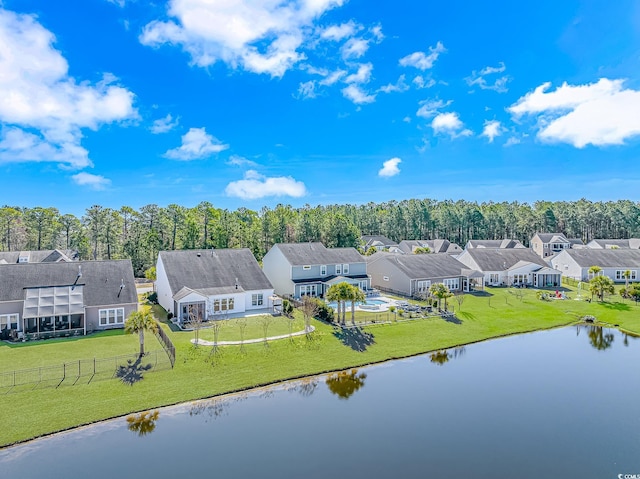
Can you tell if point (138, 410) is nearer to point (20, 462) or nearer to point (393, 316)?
point (20, 462)

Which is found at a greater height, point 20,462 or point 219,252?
point 219,252

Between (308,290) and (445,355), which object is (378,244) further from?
(445,355)

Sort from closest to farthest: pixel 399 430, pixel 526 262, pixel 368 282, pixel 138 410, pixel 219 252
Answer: pixel 399 430, pixel 138 410, pixel 219 252, pixel 368 282, pixel 526 262

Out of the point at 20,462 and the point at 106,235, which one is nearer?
the point at 20,462

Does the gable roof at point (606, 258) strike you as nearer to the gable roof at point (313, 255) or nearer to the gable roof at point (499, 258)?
the gable roof at point (499, 258)

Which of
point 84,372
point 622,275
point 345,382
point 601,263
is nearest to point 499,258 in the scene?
point 601,263

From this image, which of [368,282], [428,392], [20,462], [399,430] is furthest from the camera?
[368,282]

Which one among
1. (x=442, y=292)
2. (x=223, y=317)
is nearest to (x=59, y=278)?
(x=223, y=317)
